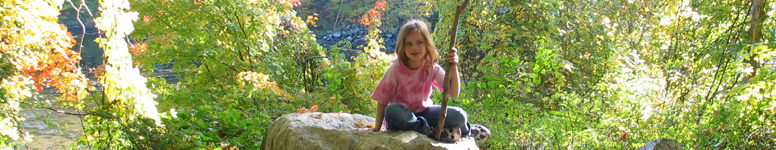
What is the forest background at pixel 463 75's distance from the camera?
2.39 meters

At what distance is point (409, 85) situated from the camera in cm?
244

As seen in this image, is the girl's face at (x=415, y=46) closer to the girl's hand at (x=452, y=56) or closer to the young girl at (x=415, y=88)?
the young girl at (x=415, y=88)

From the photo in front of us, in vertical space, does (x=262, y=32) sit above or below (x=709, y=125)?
above

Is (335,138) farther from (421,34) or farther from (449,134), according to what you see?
(421,34)

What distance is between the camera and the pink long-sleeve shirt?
7.99 ft

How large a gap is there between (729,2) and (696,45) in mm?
441

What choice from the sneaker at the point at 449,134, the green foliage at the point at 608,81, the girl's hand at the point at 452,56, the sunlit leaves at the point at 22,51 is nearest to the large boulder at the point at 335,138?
the sneaker at the point at 449,134

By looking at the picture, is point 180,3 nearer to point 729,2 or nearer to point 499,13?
point 499,13

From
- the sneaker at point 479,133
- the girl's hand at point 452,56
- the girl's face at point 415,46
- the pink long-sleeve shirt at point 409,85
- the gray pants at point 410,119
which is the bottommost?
the sneaker at point 479,133

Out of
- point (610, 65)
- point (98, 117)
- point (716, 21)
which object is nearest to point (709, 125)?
point (716, 21)

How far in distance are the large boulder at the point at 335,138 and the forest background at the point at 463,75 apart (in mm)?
498

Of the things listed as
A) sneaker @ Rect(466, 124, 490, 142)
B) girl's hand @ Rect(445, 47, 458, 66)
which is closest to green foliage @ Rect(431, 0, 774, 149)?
sneaker @ Rect(466, 124, 490, 142)

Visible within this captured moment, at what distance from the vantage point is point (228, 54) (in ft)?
15.9

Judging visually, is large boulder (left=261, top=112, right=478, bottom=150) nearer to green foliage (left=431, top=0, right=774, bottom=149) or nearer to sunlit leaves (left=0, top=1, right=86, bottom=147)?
sunlit leaves (left=0, top=1, right=86, bottom=147)
